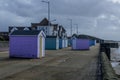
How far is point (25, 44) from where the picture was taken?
35.8m

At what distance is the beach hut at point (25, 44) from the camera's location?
35406mm

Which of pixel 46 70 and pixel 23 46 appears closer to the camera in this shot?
pixel 46 70

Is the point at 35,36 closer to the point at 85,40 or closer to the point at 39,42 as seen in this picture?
the point at 39,42

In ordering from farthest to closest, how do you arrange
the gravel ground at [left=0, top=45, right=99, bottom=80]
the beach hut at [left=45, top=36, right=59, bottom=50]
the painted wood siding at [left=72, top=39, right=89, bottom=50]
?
the painted wood siding at [left=72, top=39, right=89, bottom=50]
the beach hut at [left=45, top=36, right=59, bottom=50]
the gravel ground at [left=0, top=45, right=99, bottom=80]

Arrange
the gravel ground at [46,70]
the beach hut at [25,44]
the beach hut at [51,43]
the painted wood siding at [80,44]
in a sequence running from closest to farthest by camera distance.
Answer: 1. the gravel ground at [46,70]
2. the beach hut at [25,44]
3. the beach hut at [51,43]
4. the painted wood siding at [80,44]

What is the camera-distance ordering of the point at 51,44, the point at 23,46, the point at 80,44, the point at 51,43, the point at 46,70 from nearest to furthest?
the point at 46,70 < the point at 23,46 < the point at 51,43 < the point at 51,44 < the point at 80,44

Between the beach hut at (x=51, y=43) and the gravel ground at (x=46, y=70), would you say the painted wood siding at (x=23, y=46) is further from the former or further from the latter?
the beach hut at (x=51, y=43)

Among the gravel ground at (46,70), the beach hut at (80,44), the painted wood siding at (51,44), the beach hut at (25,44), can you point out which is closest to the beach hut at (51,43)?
the painted wood siding at (51,44)

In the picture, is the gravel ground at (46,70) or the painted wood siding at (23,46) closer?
the gravel ground at (46,70)

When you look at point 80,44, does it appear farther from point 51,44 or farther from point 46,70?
point 46,70

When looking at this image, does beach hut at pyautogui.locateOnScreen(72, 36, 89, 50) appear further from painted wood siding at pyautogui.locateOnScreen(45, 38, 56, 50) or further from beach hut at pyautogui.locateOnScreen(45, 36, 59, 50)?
painted wood siding at pyautogui.locateOnScreen(45, 38, 56, 50)

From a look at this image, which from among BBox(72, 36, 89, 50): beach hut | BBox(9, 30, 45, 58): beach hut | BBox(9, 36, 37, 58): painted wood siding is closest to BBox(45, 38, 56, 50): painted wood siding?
BBox(72, 36, 89, 50): beach hut

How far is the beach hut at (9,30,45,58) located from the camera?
3541 centimetres

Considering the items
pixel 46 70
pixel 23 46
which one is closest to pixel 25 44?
pixel 23 46
